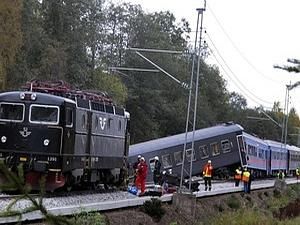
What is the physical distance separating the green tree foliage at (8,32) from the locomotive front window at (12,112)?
23.7 meters

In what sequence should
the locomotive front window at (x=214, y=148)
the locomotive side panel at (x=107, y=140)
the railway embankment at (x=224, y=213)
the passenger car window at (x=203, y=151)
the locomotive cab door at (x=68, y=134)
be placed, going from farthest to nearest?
the locomotive front window at (x=214, y=148) < the passenger car window at (x=203, y=151) < the locomotive side panel at (x=107, y=140) < the locomotive cab door at (x=68, y=134) < the railway embankment at (x=224, y=213)

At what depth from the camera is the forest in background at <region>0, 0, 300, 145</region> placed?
2039 inches

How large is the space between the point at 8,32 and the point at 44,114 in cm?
2551

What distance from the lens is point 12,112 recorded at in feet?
75.4

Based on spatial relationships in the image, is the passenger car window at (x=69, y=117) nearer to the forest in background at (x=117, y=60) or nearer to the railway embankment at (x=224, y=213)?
the railway embankment at (x=224, y=213)

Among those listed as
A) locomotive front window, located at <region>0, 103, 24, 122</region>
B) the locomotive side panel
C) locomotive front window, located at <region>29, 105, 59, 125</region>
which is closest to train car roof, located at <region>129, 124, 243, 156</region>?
the locomotive side panel

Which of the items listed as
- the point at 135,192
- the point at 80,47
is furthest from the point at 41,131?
the point at 80,47

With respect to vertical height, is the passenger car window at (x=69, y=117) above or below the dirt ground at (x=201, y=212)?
above

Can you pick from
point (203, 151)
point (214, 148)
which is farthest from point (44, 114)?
point (214, 148)

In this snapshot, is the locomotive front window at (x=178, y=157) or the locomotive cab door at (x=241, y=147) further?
the locomotive cab door at (x=241, y=147)

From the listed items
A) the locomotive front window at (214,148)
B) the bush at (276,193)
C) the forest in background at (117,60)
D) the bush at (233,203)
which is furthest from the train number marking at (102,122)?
the locomotive front window at (214,148)

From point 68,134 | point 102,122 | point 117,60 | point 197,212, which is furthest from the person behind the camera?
point 117,60

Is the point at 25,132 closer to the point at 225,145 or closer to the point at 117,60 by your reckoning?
the point at 225,145

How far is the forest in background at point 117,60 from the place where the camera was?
170 feet
